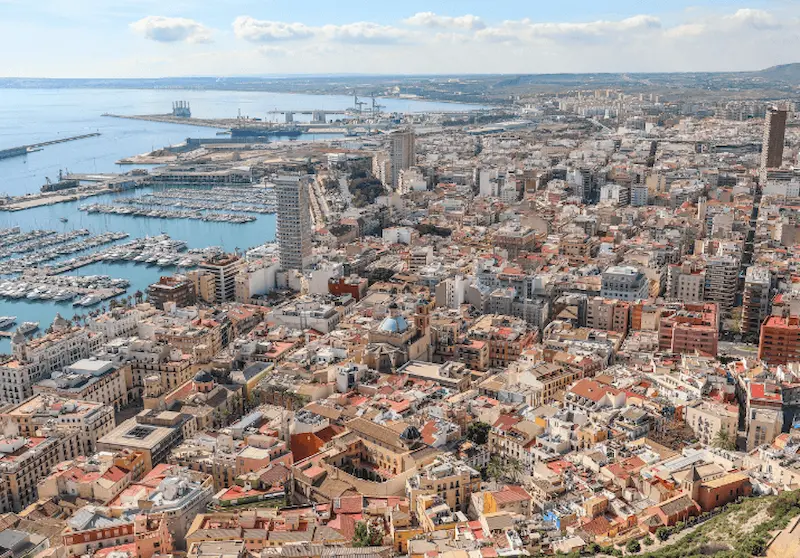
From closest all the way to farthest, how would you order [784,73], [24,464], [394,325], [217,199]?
[24,464] < [394,325] < [217,199] < [784,73]

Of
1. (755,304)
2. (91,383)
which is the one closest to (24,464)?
(91,383)

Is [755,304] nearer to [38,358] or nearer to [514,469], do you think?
[514,469]

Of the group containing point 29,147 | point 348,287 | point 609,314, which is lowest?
point 609,314

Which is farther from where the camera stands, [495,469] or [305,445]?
[305,445]

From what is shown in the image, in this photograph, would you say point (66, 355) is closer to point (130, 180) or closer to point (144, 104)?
point (130, 180)

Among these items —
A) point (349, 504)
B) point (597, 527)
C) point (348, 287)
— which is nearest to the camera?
point (597, 527)
